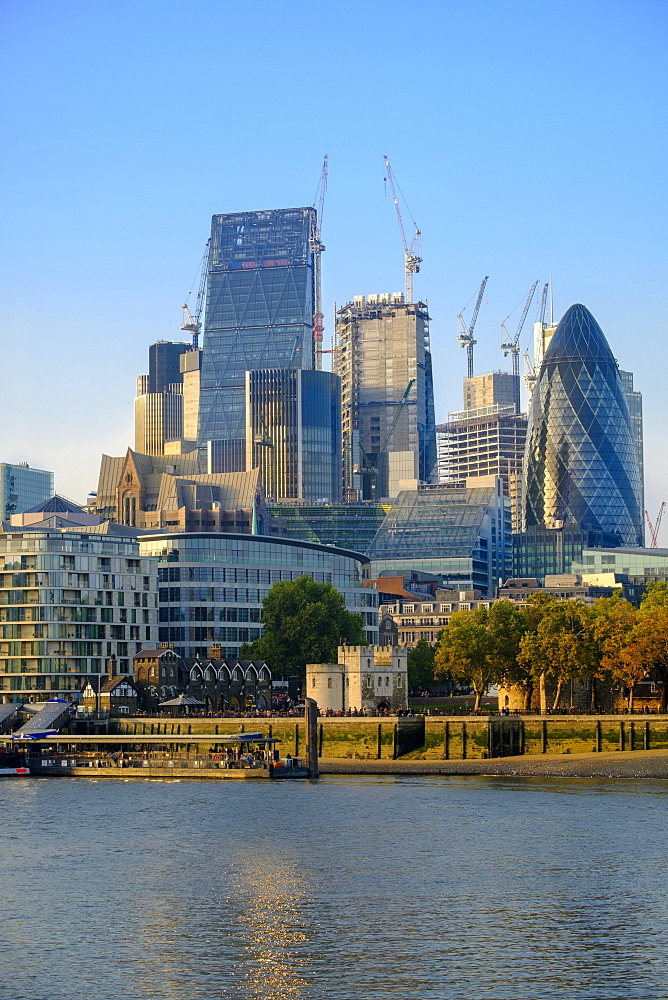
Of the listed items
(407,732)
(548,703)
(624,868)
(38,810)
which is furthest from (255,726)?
(624,868)

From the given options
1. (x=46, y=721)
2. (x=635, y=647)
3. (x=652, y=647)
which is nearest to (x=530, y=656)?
(x=635, y=647)

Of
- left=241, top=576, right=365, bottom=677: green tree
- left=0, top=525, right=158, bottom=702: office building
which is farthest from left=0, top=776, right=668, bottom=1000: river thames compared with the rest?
left=241, top=576, right=365, bottom=677: green tree

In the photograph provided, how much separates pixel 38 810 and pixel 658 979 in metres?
64.5

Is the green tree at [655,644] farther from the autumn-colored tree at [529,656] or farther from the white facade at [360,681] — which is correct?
the white facade at [360,681]

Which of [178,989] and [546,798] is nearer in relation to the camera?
[178,989]

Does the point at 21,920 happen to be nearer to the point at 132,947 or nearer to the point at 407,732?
the point at 132,947

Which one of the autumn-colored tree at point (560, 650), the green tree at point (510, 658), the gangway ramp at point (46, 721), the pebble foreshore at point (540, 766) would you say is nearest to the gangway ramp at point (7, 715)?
the gangway ramp at point (46, 721)

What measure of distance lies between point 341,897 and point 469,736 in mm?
69871

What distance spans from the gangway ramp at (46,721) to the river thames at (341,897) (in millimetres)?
39520

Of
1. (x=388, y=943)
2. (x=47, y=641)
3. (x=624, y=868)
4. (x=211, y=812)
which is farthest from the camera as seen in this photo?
(x=47, y=641)

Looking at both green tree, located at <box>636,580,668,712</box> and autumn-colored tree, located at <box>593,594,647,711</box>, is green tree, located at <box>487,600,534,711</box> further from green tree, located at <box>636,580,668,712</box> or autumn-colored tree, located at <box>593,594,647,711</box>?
green tree, located at <box>636,580,668,712</box>

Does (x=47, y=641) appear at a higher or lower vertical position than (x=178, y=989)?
higher

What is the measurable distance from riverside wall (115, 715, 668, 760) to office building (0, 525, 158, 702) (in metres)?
38.0

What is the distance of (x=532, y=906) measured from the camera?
73.2 metres
